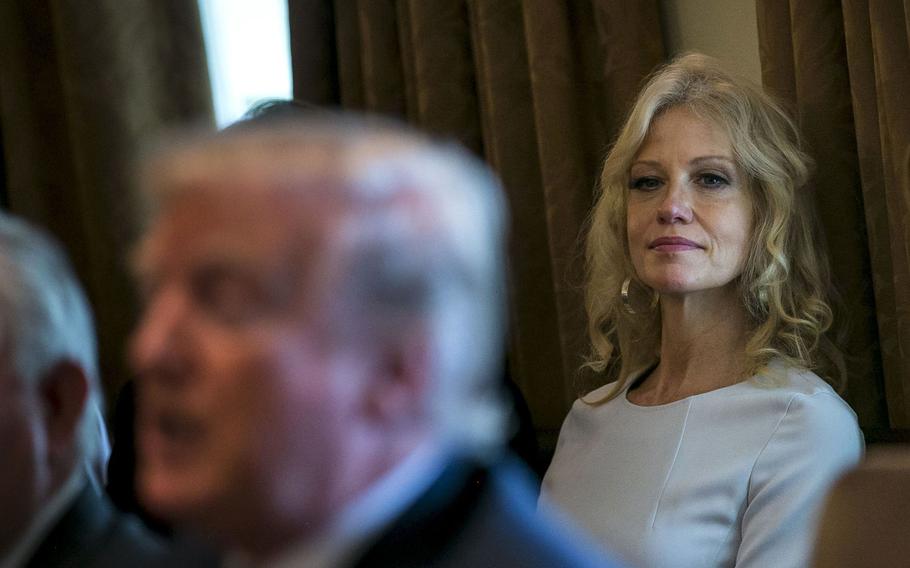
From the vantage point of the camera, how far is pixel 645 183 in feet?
7.70

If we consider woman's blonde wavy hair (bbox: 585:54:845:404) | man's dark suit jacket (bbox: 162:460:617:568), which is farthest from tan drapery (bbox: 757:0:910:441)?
man's dark suit jacket (bbox: 162:460:617:568)

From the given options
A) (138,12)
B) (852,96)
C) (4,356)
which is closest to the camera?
(4,356)

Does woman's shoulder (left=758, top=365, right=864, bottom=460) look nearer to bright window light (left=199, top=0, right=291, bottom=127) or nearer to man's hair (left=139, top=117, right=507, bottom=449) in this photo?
man's hair (left=139, top=117, right=507, bottom=449)

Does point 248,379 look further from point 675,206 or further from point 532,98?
point 532,98

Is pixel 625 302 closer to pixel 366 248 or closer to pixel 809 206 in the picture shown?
pixel 809 206

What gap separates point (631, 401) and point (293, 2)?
1.45 m

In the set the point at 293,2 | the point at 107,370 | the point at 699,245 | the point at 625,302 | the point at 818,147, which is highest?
the point at 293,2

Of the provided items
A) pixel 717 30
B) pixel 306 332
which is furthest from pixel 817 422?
pixel 306 332

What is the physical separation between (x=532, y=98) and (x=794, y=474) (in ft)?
3.74

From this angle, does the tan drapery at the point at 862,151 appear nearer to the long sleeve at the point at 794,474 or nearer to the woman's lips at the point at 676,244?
the long sleeve at the point at 794,474

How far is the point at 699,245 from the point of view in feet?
7.22

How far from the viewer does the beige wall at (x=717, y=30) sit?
8.21 ft

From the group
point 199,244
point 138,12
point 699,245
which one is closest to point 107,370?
point 138,12

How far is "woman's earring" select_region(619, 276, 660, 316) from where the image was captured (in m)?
2.50
